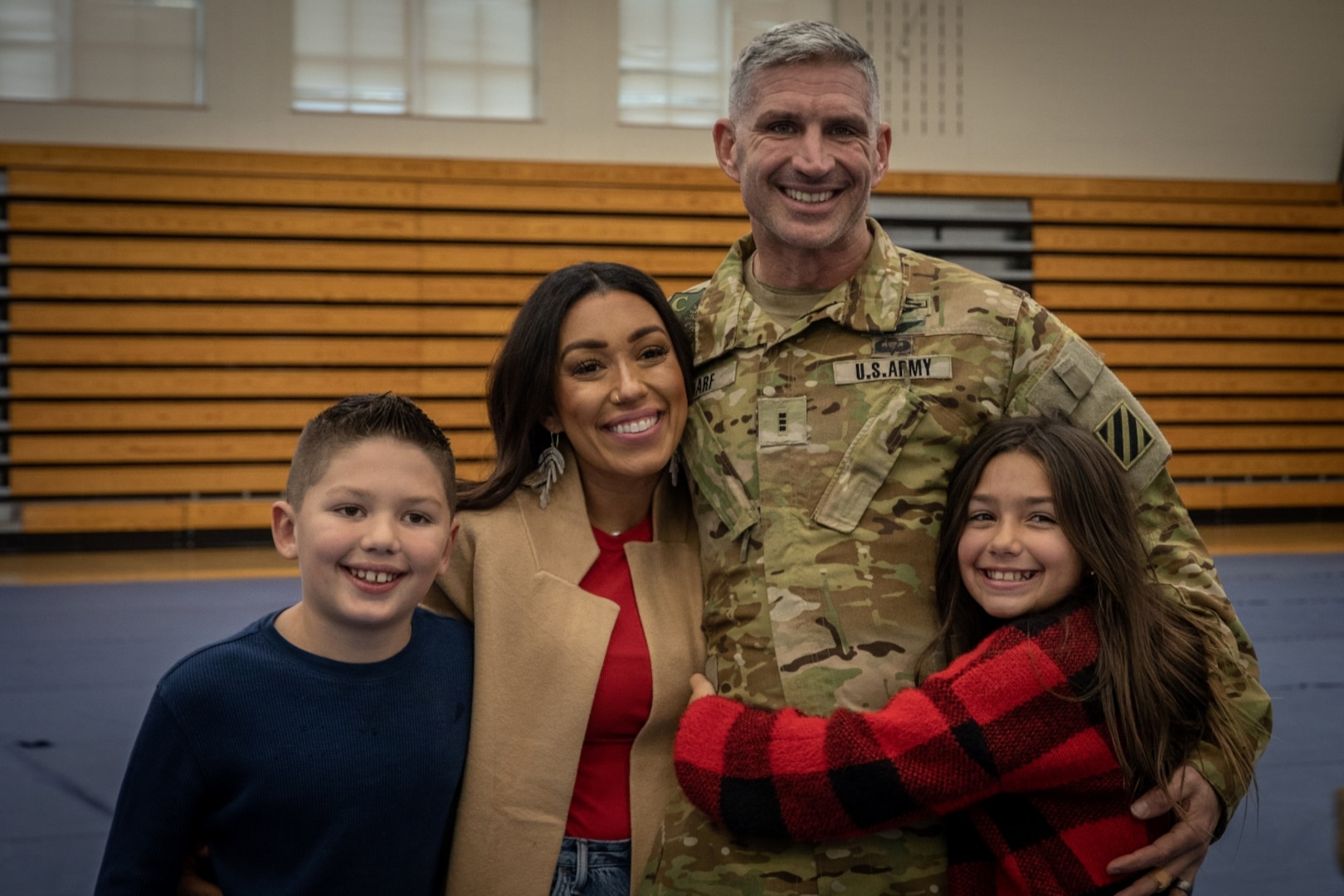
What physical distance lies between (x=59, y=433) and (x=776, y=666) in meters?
9.14

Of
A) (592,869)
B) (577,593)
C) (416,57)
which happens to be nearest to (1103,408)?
(577,593)

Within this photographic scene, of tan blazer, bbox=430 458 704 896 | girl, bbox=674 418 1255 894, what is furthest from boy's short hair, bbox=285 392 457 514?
girl, bbox=674 418 1255 894

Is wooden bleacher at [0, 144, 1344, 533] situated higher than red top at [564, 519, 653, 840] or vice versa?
wooden bleacher at [0, 144, 1344, 533]

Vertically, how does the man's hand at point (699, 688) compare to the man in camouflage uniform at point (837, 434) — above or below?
below

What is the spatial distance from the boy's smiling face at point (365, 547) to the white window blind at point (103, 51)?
8.61 m

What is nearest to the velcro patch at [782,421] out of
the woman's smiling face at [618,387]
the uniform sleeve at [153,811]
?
the woman's smiling face at [618,387]

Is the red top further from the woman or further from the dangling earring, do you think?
the dangling earring

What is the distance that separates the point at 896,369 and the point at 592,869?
937 mm

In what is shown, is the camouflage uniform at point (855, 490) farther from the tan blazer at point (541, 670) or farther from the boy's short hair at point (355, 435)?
the boy's short hair at point (355, 435)

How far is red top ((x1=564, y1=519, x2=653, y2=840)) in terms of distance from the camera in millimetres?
1757

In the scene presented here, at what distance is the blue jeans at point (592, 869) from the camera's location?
1.73 m

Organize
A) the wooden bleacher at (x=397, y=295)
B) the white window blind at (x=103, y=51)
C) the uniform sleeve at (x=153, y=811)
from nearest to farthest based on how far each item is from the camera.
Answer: the uniform sleeve at (x=153, y=811) < the white window blind at (x=103, y=51) < the wooden bleacher at (x=397, y=295)

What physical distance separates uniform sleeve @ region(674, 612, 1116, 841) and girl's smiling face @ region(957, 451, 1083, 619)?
69 mm

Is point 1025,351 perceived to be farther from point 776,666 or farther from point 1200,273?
point 1200,273
